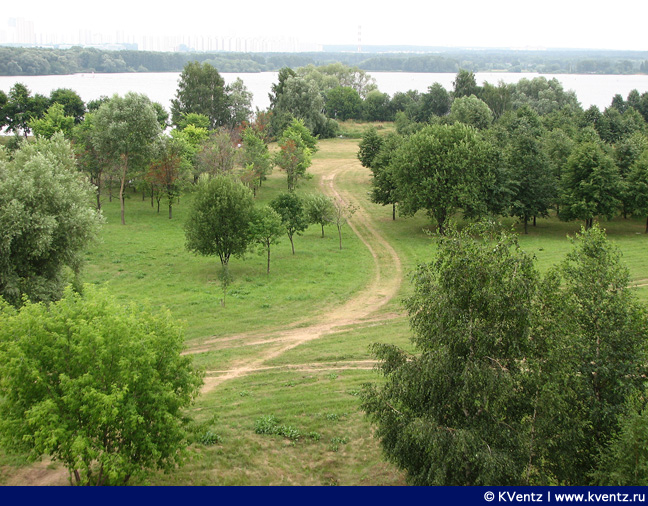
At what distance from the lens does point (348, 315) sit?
34.2 m

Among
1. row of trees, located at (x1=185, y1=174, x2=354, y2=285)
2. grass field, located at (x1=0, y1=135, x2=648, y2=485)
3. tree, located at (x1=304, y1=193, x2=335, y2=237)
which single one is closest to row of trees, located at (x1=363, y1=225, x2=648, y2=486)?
grass field, located at (x1=0, y1=135, x2=648, y2=485)

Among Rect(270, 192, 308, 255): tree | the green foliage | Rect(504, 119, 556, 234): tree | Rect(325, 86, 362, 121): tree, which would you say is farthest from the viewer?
Rect(325, 86, 362, 121): tree

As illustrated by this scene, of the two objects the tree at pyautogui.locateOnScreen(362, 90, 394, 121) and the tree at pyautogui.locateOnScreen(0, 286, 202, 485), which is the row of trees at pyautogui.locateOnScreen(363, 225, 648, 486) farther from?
the tree at pyautogui.locateOnScreen(362, 90, 394, 121)

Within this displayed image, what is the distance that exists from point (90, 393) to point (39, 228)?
16785mm

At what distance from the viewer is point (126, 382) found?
49.6ft

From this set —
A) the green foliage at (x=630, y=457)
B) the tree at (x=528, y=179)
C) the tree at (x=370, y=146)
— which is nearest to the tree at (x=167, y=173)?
the tree at (x=370, y=146)

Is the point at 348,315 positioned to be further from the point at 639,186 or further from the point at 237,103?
the point at 237,103

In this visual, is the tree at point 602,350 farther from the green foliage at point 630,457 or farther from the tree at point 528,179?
the tree at point 528,179

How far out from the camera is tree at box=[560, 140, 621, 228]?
51.1 metres

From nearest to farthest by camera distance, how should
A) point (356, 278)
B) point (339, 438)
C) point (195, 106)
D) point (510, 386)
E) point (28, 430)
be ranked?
point (510, 386)
point (28, 430)
point (339, 438)
point (356, 278)
point (195, 106)

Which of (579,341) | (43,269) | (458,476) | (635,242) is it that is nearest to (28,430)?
Answer: (458,476)

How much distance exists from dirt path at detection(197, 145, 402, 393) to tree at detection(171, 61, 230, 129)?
4329 centimetres

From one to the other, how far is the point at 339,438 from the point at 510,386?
8.17 m
